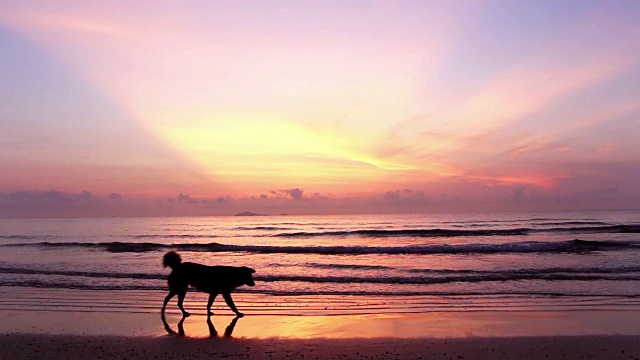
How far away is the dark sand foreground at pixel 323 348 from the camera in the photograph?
6609 mm

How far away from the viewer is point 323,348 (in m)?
6.96

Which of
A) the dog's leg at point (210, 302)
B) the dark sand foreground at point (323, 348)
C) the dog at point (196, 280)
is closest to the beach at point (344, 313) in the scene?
the dark sand foreground at point (323, 348)

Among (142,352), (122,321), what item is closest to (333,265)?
(122,321)

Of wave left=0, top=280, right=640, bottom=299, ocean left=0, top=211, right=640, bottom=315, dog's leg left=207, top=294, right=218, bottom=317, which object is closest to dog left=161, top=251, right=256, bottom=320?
dog's leg left=207, top=294, right=218, bottom=317

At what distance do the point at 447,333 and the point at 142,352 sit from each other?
4.61 metres

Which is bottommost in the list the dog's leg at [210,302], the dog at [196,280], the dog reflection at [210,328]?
the dog reflection at [210,328]

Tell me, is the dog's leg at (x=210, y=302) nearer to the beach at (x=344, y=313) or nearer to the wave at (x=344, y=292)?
the beach at (x=344, y=313)

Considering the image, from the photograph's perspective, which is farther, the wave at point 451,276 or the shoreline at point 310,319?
the wave at point 451,276

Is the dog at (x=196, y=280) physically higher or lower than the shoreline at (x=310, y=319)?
higher

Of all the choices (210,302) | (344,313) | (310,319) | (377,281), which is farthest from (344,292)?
(210,302)

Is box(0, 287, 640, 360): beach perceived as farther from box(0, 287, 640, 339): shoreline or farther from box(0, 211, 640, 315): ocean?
box(0, 211, 640, 315): ocean

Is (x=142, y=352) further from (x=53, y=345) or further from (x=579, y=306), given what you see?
(x=579, y=306)

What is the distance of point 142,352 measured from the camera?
22.8 ft

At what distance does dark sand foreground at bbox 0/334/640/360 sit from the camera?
661cm
